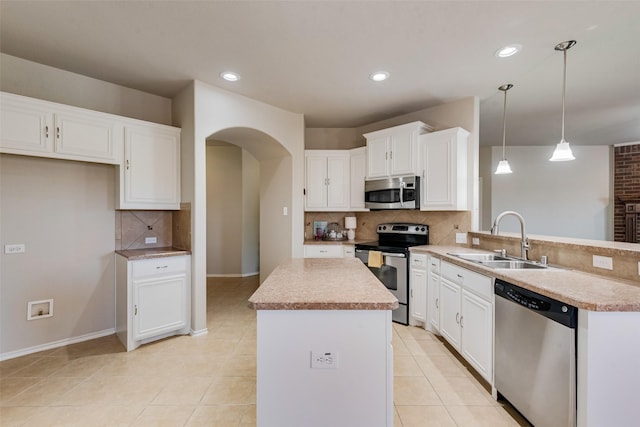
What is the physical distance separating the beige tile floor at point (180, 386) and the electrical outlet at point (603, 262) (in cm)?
118

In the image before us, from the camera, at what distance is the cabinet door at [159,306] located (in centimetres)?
267

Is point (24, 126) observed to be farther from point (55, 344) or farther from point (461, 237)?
point (461, 237)

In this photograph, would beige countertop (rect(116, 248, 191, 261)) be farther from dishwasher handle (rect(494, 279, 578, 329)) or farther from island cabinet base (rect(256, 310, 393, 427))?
dishwasher handle (rect(494, 279, 578, 329))

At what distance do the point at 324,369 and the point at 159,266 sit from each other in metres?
2.21

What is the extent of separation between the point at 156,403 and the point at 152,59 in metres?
2.84

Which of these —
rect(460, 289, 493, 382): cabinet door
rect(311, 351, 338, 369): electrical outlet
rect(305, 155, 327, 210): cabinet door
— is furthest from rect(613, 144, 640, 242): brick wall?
rect(311, 351, 338, 369): electrical outlet

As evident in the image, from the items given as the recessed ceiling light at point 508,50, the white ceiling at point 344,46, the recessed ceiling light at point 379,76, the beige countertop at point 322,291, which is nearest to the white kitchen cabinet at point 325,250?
the beige countertop at point 322,291

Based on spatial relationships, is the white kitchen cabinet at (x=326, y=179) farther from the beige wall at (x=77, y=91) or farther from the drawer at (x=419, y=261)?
the beige wall at (x=77, y=91)

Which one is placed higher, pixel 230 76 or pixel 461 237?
pixel 230 76

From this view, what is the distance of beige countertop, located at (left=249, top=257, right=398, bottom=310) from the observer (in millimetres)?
1314

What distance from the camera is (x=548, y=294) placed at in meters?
1.52

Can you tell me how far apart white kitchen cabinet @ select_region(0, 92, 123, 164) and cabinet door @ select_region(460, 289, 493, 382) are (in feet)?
11.7

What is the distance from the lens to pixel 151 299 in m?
2.75

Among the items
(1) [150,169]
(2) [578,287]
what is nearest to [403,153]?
(2) [578,287]
